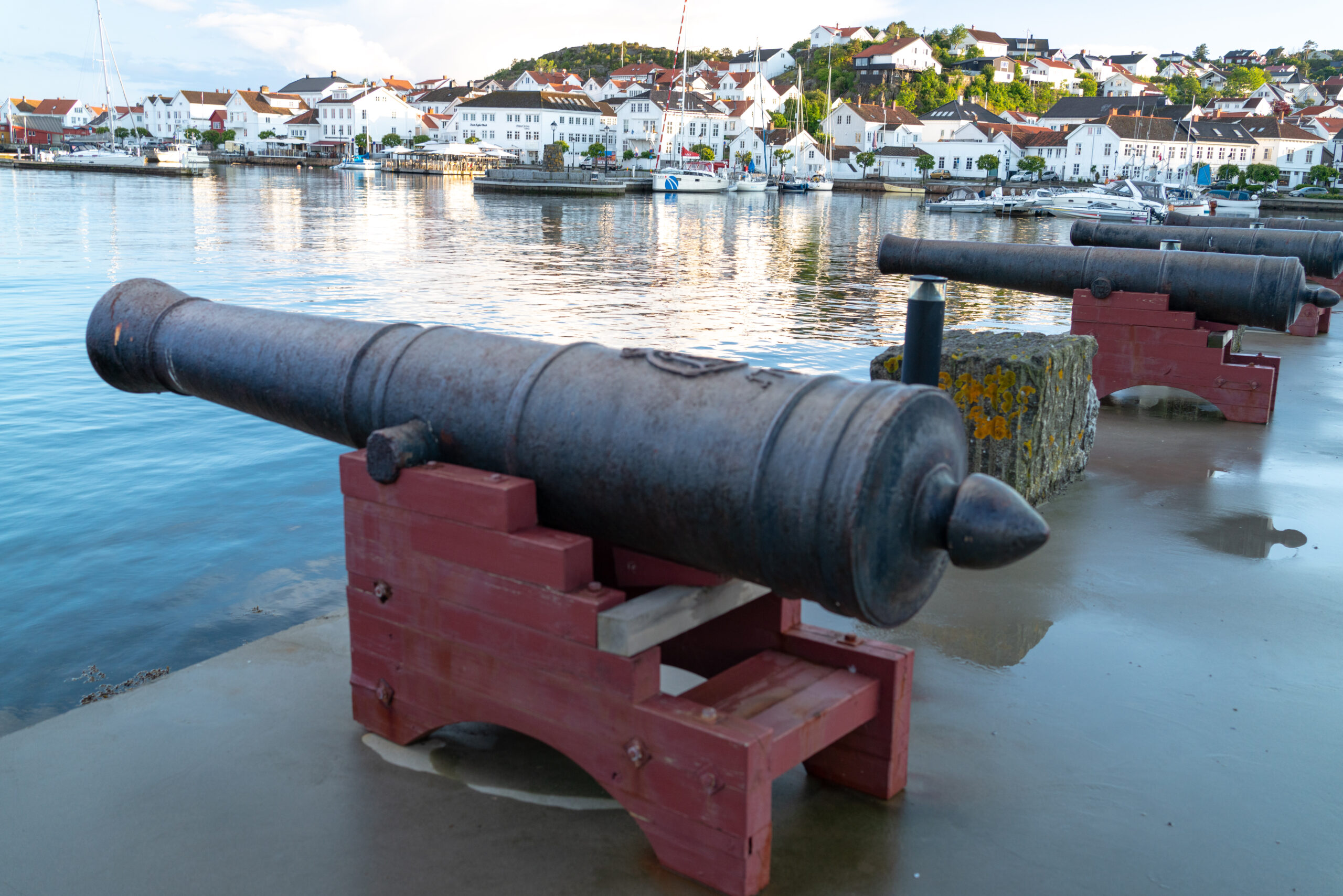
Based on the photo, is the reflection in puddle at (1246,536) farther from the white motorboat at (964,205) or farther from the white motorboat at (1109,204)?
the white motorboat at (964,205)

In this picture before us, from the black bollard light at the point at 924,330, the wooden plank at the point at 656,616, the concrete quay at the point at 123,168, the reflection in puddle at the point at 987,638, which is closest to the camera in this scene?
the wooden plank at the point at 656,616

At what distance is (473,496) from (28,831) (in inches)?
59.3

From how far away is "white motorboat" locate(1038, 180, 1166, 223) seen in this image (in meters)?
56.7

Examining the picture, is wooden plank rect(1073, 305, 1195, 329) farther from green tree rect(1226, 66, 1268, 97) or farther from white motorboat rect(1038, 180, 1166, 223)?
green tree rect(1226, 66, 1268, 97)

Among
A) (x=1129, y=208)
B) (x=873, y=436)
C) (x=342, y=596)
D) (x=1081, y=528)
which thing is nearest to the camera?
(x=873, y=436)

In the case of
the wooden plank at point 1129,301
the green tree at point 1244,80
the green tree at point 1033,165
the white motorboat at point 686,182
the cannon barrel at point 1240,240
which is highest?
the green tree at point 1244,80

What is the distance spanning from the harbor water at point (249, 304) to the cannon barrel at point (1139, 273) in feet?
11.1

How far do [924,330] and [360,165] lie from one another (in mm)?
112842

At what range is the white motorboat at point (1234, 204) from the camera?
2413 inches

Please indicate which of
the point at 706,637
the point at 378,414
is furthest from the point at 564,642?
the point at 378,414

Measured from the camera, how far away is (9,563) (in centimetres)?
668

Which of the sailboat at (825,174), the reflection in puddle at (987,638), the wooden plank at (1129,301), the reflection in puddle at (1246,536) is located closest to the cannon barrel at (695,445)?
the reflection in puddle at (987,638)

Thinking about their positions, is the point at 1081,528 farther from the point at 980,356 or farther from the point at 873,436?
the point at 873,436

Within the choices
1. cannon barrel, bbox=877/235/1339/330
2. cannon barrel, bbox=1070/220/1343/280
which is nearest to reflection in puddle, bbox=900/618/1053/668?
cannon barrel, bbox=877/235/1339/330
